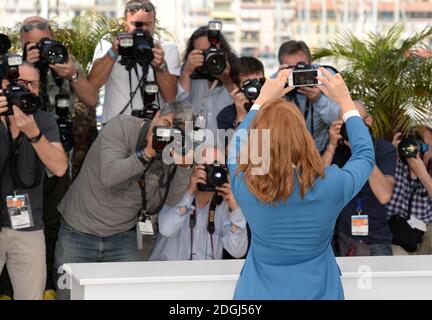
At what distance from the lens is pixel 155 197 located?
5.77 metres

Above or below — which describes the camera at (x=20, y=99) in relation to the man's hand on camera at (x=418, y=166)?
above

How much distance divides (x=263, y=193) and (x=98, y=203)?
2172 mm

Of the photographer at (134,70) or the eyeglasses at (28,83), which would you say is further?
the photographer at (134,70)

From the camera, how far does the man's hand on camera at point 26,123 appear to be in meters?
5.39

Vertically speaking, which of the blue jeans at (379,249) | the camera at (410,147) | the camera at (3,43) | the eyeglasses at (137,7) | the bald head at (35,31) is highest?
the eyeglasses at (137,7)

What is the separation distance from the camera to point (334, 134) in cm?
588

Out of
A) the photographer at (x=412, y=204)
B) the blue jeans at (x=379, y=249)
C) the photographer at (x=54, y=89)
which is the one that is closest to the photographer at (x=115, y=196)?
the photographer at (x=54, y=89)

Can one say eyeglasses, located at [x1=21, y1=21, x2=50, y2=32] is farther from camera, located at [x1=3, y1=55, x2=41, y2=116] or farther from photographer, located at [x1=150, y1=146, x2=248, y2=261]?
photographer, located at [x1=150, y1=146, x2=248, y2=261]

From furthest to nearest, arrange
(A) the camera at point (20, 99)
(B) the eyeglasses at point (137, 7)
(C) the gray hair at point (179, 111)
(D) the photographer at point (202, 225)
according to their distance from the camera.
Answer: (B) the eyeglasses at point (137, 7), (D) the photographer at point (202, 225), (C) the gray hair at point (179, 111), (A) the camera at point (20, 99)

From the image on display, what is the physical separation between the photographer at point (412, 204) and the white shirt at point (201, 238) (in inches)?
50.8

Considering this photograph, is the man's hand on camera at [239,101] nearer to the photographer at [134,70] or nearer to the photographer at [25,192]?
the photographer at [134,70]

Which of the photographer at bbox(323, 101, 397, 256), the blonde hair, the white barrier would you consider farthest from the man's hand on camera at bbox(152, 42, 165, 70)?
the blonde hair

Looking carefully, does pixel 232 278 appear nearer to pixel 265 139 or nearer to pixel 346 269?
pixel 346 269
